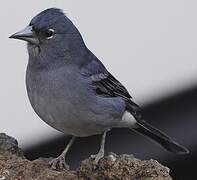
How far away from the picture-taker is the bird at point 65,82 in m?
4.96

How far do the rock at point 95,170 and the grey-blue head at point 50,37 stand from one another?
0.93 metres

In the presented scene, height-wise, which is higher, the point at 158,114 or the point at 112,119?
the point at 112,119

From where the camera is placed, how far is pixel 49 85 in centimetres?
501

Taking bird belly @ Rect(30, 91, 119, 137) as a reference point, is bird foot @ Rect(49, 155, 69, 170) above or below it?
below

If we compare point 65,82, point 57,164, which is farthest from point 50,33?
point 57,164

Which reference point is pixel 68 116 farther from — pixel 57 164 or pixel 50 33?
pixel 50 33

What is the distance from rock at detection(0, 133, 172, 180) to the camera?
13.3ft

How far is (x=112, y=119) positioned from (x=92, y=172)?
111 centimetres

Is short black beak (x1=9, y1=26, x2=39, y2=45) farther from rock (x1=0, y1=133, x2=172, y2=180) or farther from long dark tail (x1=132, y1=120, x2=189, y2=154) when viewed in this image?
long dark tail (x1=132, y1=120, x2=189, y2=154)

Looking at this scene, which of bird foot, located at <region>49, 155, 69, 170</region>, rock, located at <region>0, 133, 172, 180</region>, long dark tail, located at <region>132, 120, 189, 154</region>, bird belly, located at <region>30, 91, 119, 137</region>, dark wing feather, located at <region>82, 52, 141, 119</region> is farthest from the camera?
long dark tail, located at <region>132, 120, 189, 154</region>

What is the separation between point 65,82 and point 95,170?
1.02 metres

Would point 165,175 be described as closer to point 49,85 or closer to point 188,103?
point 49,85

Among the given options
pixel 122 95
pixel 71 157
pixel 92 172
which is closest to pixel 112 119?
pixel 122 95

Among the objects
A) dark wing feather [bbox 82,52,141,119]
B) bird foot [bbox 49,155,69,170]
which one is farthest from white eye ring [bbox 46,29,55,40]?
bird foot [bbox 49,155,69,170]
